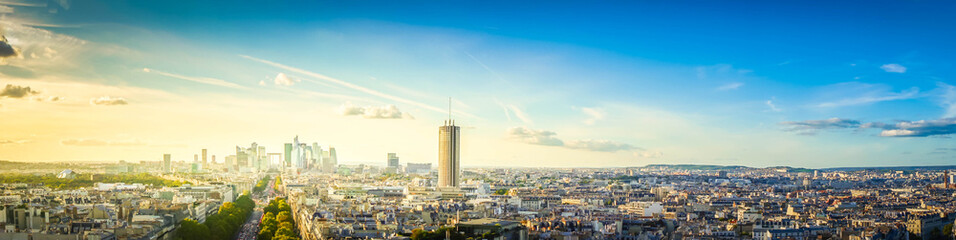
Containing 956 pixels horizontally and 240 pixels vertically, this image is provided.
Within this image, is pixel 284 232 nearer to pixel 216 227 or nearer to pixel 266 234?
pixel 266 234

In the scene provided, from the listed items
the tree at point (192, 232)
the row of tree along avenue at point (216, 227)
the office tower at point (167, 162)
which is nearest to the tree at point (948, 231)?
the row of tree along avenue at point (216, 227)

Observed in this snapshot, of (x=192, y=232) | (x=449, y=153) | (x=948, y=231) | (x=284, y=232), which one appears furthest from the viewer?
(x=449, y=153)

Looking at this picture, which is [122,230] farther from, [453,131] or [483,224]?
[453,131]

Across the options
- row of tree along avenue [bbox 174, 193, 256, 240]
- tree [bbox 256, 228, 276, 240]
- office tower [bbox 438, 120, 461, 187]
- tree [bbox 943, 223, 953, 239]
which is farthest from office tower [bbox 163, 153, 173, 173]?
tree [bbox 943, 223, 953, 239]

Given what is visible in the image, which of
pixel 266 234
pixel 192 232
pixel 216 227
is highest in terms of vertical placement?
pixel 192 232

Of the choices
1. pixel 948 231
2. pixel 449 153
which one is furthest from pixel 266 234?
pixel 449 153

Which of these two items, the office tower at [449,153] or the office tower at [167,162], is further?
the office tower at [167,162]

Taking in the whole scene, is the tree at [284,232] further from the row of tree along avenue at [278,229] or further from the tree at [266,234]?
the tree at [266,234]

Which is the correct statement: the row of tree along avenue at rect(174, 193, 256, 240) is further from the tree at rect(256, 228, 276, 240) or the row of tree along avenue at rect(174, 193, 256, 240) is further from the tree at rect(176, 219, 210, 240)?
the tree at rect(256, 228, 276, 240)

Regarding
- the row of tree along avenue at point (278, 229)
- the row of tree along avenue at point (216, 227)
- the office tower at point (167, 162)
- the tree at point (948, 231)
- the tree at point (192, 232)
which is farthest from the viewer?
the office tower at point (167, 162)

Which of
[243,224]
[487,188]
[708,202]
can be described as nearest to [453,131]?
[487,188]
